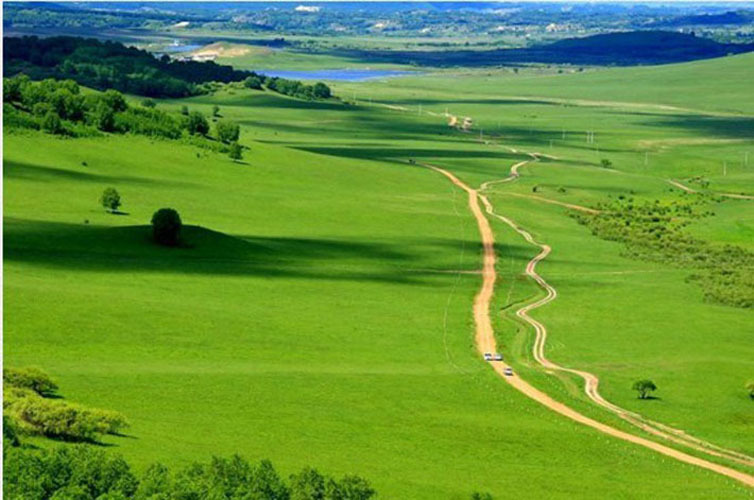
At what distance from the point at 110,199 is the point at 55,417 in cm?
7421

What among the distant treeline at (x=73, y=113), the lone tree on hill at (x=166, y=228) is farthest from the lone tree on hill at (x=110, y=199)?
the distant treeline at (x=73, y=113)

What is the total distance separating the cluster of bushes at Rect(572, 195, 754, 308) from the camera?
120312 millimetres

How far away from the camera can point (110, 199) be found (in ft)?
A: 419

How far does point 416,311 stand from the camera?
10088cm

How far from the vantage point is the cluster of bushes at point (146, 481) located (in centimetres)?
4541

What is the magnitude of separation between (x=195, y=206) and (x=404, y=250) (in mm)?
23363

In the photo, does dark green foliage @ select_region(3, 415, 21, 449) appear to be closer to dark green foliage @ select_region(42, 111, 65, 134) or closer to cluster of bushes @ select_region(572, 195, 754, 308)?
cluster of bushes @ select_region(572, 195, 754, 308)

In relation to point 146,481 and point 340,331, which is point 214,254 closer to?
point 340,331

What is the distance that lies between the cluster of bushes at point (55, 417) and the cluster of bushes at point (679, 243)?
6722 cm

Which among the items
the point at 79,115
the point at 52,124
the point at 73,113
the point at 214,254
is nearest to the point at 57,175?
the point at 52,124

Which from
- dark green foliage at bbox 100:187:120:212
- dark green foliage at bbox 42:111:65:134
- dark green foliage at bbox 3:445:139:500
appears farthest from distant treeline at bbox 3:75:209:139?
dark green foliage at bbox 3:445:139:500

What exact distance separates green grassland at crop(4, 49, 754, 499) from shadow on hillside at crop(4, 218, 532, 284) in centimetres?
37

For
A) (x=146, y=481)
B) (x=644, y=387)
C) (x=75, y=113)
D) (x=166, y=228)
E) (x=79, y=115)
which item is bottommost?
(x=644, y=387)

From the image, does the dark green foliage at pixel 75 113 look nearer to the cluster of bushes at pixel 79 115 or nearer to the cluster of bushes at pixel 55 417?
the cluster of bushes at pixel 79 115
